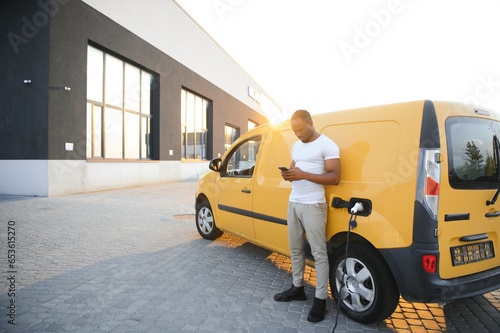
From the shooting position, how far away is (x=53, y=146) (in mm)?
10812

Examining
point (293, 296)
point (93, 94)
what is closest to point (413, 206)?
point (293, 296)

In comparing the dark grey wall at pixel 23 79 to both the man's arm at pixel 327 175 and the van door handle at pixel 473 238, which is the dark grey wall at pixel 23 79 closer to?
the man's arm at pixel 327 175

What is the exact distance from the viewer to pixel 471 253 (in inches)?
105

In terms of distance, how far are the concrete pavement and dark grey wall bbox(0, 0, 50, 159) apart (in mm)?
5463

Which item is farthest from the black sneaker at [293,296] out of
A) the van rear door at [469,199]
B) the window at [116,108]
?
the window at [116,108]

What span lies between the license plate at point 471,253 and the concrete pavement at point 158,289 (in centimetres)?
64

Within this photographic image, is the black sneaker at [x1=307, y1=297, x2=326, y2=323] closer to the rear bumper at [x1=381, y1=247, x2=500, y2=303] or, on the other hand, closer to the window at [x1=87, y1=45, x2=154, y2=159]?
the rear bumper at [x1=381, y1=247, x2=500, y2=303]

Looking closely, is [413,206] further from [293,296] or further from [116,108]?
[116,108]

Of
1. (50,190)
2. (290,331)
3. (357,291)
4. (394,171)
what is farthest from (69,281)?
(50,190)

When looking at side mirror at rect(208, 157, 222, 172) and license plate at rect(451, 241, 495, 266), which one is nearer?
license plate at rect(451, 241, 495, 266)

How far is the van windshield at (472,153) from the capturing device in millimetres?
2607

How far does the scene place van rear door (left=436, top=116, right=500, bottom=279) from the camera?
252 cm

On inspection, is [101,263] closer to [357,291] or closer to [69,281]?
[69,281]

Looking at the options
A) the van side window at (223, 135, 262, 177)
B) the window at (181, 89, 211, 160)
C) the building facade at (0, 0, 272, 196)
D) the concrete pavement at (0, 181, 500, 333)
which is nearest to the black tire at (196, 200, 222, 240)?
the concrete pavement at (0, 181, 500, 333)
